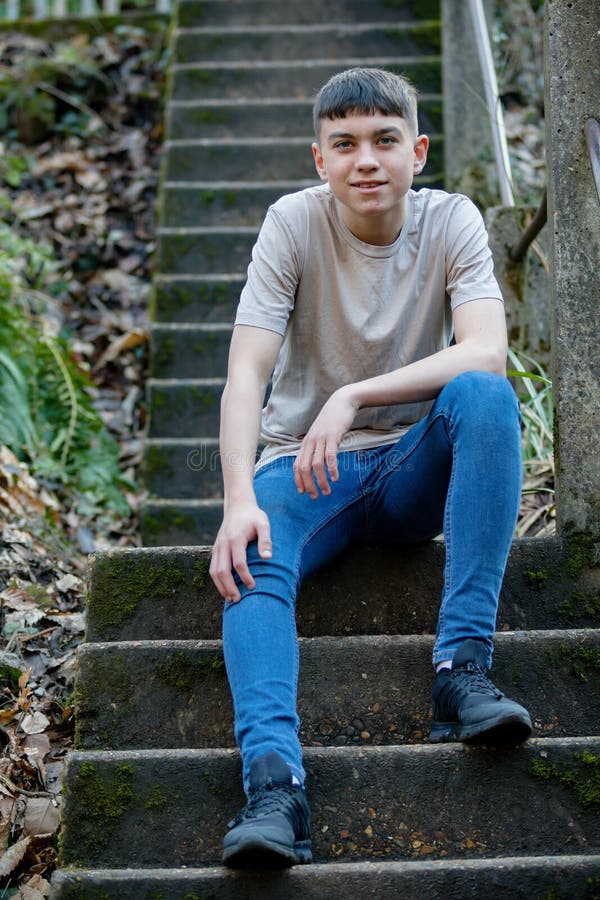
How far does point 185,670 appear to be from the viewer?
86.4 inches

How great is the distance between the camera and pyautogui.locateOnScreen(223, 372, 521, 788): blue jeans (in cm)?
193

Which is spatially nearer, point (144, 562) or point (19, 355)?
point (144, 562)

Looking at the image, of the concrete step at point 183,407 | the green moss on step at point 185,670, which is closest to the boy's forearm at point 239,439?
the green moss on step at point 185,670

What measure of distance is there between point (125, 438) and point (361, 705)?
242 cm

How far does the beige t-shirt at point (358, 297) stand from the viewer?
245 centimetres

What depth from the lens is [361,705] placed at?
218 centimetres

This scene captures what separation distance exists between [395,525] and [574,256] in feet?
2.63

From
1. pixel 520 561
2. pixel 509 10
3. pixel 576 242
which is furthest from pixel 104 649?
pixel 509 10

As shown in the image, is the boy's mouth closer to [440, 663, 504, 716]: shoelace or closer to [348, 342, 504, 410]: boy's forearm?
[348, 342, 504, 410]: boy's forearm

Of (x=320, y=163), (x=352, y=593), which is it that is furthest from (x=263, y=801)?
(x=320, y=163)

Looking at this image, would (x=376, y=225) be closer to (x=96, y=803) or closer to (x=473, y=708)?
(x=473, y=708)

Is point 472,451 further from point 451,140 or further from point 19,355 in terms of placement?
point 451,140

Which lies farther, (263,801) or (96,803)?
(96,803)

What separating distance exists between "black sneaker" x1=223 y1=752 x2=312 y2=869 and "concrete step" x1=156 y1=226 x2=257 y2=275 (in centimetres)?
298
